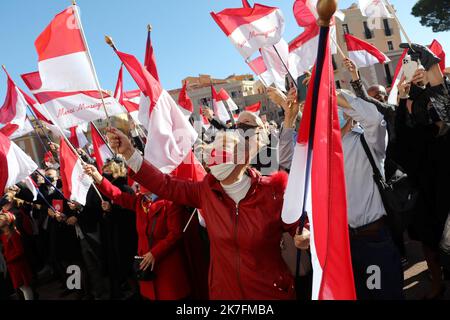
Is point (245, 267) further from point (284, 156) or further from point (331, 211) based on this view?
point (284, 156)

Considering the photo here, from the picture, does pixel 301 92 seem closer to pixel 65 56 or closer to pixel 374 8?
pixel 65 56

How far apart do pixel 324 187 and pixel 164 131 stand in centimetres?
193

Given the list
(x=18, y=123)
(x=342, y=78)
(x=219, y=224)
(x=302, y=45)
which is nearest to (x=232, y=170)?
(x=219, y=224)

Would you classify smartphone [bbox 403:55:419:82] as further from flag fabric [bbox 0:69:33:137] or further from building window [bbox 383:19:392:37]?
building window [bbox 383:19:392:37]

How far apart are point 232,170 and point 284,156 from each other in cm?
130

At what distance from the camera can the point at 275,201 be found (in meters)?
2.14

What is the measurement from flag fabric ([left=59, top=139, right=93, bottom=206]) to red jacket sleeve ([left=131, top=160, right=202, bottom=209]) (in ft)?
7.58

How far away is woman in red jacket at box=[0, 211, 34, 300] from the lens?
496 centimetres

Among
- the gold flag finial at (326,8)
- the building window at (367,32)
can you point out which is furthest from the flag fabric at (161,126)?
the building window at (367,32)

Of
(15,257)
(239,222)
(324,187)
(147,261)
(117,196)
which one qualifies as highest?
(324,187)

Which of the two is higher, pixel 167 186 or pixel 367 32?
pixel 367 32

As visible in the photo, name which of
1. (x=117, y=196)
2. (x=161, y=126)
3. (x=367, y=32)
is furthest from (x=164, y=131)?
(x=367, y=32)

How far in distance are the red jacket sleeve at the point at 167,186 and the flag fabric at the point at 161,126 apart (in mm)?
711

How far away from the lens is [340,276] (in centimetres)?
151
